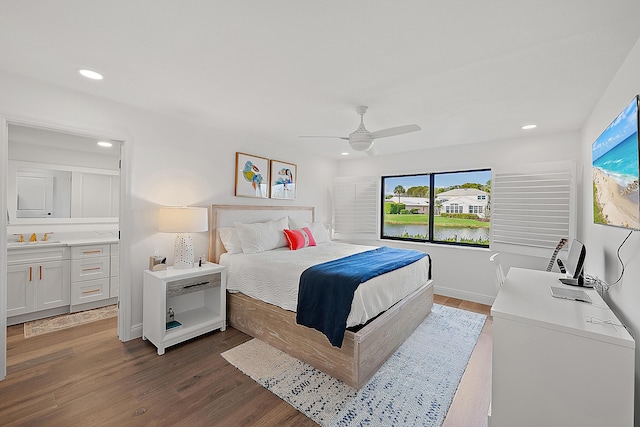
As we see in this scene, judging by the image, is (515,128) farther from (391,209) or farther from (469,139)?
(391,209)

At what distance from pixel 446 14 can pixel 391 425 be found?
2478mm

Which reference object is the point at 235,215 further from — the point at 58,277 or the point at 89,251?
the point at 58,277

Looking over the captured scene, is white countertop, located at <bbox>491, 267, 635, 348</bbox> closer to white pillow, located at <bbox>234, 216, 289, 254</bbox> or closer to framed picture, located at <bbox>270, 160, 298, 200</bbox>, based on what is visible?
white pillow, located at <bbox>234, 216, 289, 254</bbox>

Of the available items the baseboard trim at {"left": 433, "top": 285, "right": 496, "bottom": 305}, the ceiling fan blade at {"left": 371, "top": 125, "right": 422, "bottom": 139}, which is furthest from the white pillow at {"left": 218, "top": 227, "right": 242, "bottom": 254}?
the baseboard trim at {"left": 433, "top": 285, "right": 496, "bottom": 305}

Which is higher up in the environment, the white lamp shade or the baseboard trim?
the white lamp shade

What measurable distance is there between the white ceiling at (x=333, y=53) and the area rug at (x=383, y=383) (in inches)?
95.9

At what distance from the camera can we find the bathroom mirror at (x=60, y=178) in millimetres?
3553

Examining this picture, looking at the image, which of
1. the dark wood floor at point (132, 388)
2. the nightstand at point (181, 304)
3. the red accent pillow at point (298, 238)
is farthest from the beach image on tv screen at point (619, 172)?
the nightstand at point (181, 304)

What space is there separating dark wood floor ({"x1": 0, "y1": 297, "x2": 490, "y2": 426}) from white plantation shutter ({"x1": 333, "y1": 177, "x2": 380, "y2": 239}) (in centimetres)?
287

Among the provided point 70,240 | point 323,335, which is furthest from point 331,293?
point 70,240

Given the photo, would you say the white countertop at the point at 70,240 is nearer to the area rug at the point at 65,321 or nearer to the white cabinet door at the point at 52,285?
the white cabinet door at the point at 52,285

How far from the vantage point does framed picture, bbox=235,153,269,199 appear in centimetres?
386

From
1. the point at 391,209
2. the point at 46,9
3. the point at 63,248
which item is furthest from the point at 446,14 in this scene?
the point at 63,248

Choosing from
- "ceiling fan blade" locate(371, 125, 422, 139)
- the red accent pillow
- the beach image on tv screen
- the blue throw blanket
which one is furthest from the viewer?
the red accent pillow
